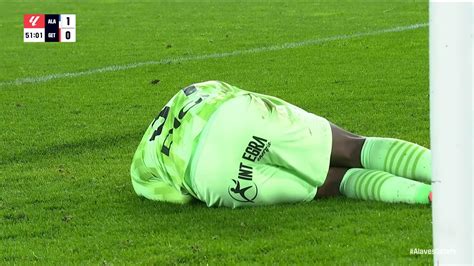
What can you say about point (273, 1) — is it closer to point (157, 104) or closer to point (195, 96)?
point (157, 104)

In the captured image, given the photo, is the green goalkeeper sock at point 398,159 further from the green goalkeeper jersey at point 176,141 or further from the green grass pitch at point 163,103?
the green goalkeeper jersey at point 176,141

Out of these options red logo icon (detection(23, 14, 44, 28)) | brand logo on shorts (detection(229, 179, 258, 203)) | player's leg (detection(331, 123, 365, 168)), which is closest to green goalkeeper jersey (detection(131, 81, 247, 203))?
brand logo on shorts (detection(229, 179, 258, 203))

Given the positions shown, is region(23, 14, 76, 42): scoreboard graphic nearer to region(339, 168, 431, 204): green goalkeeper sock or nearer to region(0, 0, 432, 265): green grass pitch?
region(0, 0, 432, 265): green grass pitch

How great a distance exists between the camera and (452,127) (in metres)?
2.71

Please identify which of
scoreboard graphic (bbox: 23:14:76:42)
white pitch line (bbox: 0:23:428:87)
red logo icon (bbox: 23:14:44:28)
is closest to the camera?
white pitch line (bbox: 0:23:428:87)

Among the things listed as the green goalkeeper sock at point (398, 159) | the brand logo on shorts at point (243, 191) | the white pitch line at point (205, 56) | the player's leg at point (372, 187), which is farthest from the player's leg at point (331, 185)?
the white pitch line at point (205, 56)

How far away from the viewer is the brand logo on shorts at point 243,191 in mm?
5023

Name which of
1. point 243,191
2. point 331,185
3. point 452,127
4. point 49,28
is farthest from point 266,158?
point 49,28

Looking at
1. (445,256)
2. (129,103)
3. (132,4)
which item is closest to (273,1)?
(132,4)

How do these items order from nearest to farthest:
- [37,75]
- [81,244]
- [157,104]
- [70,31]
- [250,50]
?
1. [81,244]
2. [157,104]
3. [37,75]
4. [250,50]
5. [70,31]

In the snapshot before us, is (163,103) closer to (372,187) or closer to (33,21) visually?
(372,187)

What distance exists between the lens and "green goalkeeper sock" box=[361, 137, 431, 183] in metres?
5.21

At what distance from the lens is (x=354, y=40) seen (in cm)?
1272

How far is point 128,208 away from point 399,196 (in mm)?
1327
